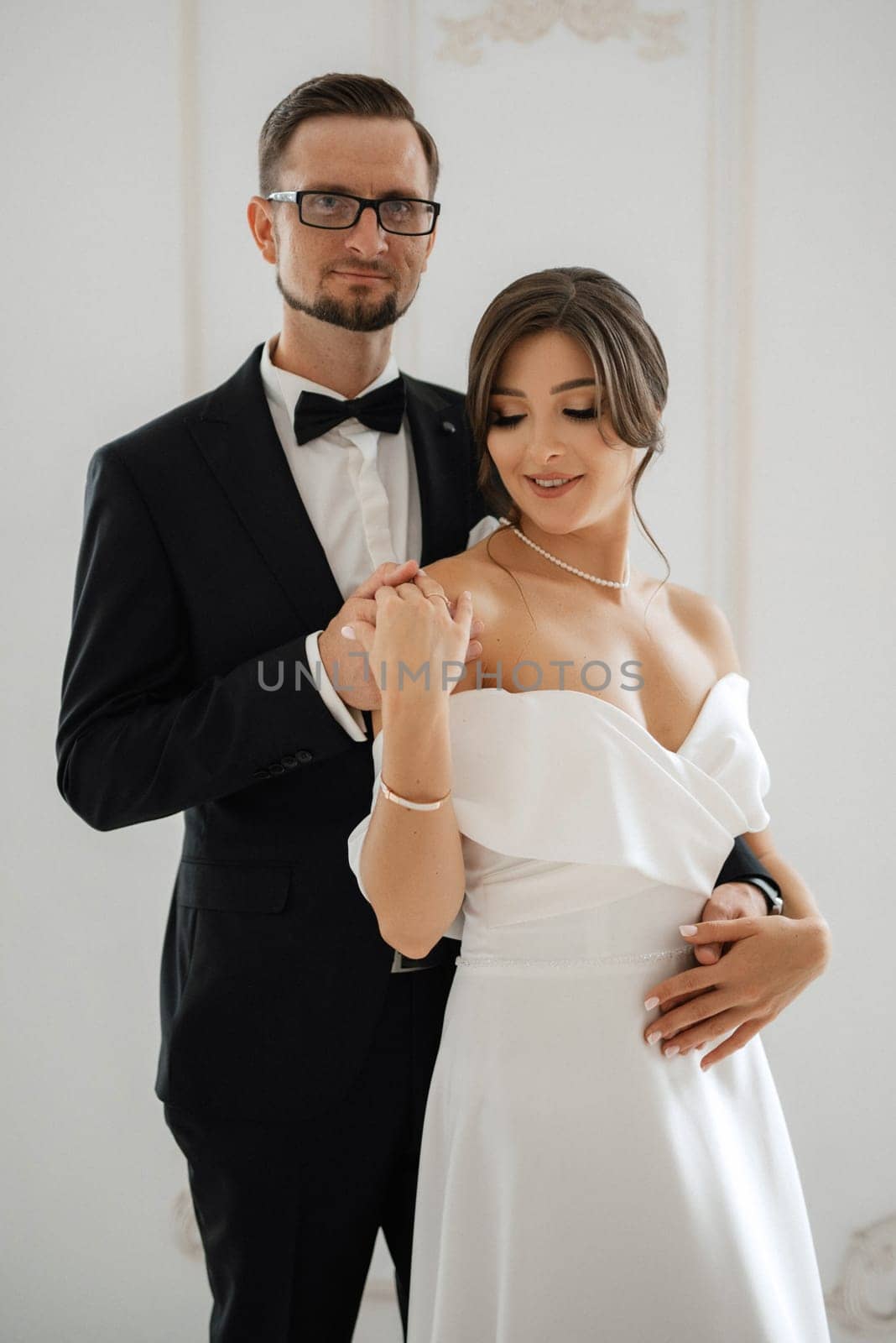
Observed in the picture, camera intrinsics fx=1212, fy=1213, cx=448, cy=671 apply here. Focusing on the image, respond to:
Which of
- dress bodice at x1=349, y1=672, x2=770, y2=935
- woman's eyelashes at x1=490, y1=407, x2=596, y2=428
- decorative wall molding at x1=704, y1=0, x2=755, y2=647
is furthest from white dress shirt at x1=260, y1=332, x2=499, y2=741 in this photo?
decorative wall molding at x1=704, y1=0, x2=755, y2=647

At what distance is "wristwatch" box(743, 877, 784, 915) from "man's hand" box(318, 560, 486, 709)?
0.54 metres

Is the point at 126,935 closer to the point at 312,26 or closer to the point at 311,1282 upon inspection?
the point at 311,1282

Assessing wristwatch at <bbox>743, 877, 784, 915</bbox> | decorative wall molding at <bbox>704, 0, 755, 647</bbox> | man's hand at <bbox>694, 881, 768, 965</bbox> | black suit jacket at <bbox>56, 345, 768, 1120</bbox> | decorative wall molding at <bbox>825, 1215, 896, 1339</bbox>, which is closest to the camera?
man's hand at <bbox>694, 881, 768, 965</bbox>

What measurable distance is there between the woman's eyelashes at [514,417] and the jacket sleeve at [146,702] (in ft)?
1.41

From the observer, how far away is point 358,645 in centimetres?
161

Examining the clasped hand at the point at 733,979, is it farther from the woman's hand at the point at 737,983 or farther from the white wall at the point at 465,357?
the white wall at the point at 465,357

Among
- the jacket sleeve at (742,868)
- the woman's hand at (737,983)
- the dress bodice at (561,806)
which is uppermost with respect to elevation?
the dress bodice at (561,806)

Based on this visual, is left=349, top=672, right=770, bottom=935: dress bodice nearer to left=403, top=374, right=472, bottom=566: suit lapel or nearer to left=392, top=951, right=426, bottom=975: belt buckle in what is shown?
left=392, top=951, right=426, bottom=975: belt buckle

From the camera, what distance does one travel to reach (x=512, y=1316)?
1.56 m

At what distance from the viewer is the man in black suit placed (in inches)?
75.0

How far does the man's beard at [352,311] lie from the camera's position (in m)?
2.00

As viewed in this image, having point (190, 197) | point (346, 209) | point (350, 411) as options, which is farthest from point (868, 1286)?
point (190, 197)

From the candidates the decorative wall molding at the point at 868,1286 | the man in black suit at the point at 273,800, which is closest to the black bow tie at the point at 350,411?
the man in black suit at the point at 273,800

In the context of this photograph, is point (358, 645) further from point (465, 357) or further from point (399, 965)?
point (465, 357)
